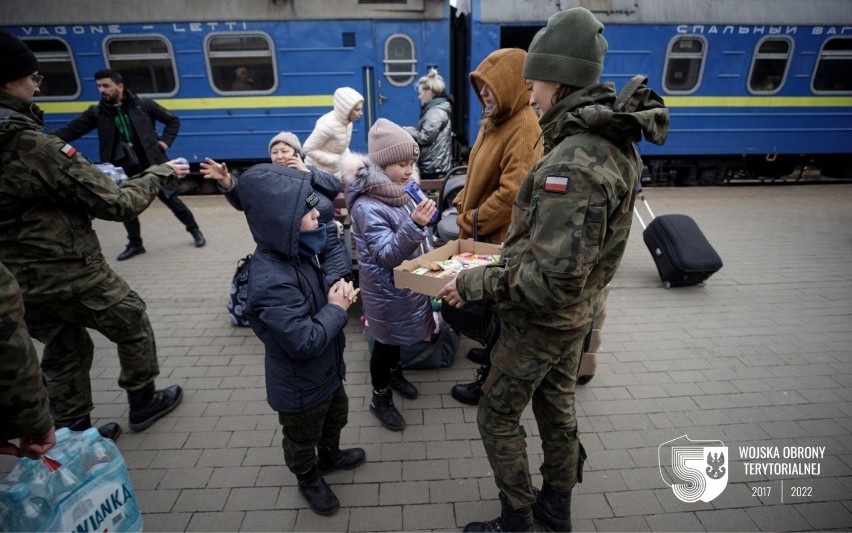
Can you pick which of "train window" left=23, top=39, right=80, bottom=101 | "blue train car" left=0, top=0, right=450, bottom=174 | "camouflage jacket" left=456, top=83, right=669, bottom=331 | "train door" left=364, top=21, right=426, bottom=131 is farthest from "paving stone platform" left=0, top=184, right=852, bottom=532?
"train window" left=23, top=39, right=80, bottom=101

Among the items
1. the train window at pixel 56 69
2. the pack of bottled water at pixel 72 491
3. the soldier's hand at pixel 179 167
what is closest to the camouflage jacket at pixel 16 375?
the pack of bottled water at pixel 72 491

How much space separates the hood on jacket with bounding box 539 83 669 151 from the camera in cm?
159

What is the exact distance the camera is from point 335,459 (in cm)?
263

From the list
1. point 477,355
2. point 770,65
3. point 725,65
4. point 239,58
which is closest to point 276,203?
point 477,355

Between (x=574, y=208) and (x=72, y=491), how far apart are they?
2.27 meters

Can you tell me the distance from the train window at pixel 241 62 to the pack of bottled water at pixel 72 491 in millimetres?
7602

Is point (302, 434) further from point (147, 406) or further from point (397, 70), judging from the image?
point (397, 70)

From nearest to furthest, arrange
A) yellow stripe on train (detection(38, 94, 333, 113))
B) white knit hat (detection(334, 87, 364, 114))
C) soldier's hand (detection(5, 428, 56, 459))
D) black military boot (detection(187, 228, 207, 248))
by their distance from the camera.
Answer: soldier's hand (detection(5, 428, 56, 459)) < white knit hat (detection(334, 87, 364, 114)) < black military boot (detection(187, 228, 207, 248)) < yellow stripe on train (detection(38, 94, 333, 113))

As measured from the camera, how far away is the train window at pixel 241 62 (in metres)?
7.94

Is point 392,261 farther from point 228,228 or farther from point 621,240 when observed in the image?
point 228,228

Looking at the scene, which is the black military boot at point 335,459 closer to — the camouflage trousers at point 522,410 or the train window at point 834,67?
the camouflage trousers at point 522,410

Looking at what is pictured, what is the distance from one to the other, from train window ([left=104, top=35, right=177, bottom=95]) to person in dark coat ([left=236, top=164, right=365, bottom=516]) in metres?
7.86

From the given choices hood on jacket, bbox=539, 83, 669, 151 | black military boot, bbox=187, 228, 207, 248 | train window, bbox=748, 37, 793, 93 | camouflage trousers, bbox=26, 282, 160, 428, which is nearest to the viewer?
hood on jacket, bbox=539, 83, 669, 151

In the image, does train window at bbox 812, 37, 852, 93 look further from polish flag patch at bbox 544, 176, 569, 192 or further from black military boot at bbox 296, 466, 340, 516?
black military boot at bbox 296, 466, 340, 516
